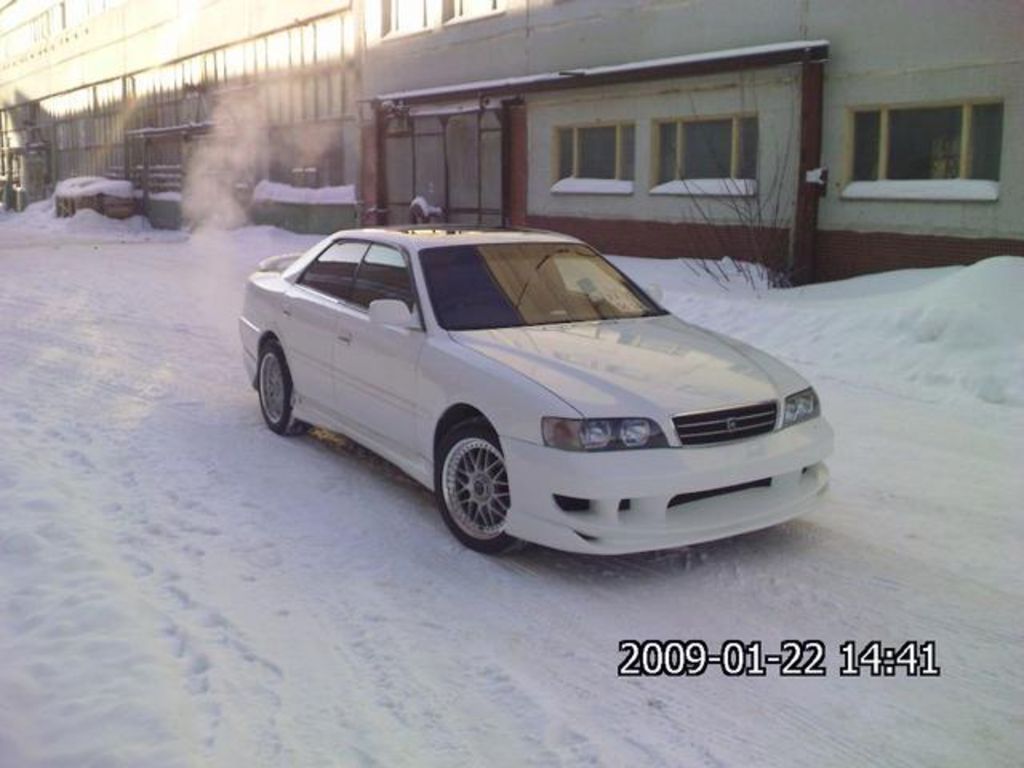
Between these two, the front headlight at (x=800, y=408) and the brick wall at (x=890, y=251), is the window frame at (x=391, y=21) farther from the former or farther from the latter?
the front headlight at (x=800, y=408)

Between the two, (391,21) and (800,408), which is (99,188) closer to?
(391,21)

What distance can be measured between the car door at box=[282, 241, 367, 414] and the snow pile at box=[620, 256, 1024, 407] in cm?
439

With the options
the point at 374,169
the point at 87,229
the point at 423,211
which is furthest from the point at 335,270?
the point at 87,229

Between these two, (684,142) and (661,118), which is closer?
(684,142)

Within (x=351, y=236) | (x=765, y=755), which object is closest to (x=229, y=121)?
(x=351, y=236)

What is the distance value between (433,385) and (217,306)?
9241 mm

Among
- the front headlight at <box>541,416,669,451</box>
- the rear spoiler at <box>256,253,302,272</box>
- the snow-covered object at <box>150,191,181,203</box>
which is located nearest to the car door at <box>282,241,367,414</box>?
the rear spoiler at <box>256,253,302,272</box>

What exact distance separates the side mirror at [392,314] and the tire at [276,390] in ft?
5.05

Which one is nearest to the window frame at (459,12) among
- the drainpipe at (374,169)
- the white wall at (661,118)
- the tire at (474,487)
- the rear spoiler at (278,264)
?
the white wall at (661,118)

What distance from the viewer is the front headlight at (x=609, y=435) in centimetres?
452

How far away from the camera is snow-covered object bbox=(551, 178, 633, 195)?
1680 cm

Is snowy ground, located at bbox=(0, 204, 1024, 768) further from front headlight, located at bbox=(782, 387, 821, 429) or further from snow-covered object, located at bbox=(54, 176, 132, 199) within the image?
snow-covered object, located at bbox=(54, 176, 132, 199)

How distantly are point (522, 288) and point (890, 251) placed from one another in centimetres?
832

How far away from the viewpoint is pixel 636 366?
197 inches
